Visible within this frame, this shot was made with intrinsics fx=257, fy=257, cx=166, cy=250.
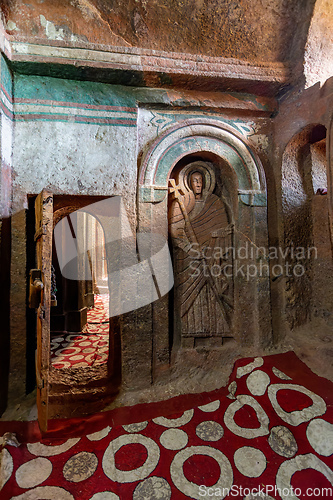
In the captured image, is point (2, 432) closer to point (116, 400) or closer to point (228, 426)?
point (116, 400)

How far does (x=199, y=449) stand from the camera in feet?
7.15

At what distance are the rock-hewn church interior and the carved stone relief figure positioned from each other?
0.02 meters

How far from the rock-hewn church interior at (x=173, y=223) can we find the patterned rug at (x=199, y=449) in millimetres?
16

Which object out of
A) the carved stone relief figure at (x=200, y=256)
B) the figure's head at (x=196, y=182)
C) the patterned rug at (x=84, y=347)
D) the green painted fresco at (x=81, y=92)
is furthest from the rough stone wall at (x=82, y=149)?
the patterned rug at (x=84, y=347)

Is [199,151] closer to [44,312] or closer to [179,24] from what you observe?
[179,24]

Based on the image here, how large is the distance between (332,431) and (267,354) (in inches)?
40.9

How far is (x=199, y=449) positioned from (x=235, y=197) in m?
2.71

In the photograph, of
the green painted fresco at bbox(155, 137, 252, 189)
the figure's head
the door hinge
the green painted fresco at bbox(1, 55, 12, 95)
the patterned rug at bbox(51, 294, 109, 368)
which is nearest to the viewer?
the door hinge

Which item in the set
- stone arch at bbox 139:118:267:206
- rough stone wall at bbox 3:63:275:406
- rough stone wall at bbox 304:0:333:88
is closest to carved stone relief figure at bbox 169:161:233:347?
stone arch at bbox 139:118:267:206

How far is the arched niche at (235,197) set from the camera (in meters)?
3.01

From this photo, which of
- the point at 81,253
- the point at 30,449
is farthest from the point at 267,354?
the point at 81,253

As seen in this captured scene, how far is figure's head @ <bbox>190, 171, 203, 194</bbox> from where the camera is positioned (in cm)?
343

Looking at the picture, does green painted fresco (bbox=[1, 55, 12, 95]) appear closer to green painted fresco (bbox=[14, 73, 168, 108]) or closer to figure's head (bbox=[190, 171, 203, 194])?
green painted fresco (bbox=[14, 73, 168, 108])

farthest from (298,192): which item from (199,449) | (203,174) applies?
(199,449)
